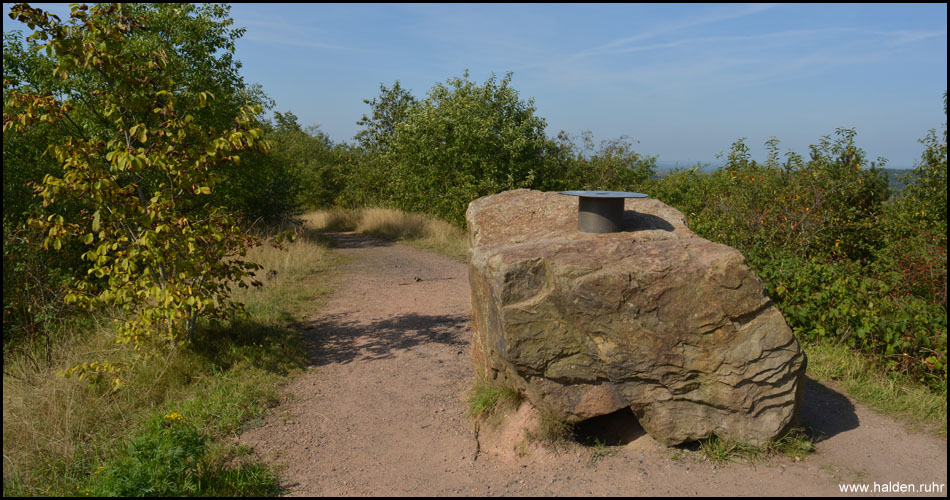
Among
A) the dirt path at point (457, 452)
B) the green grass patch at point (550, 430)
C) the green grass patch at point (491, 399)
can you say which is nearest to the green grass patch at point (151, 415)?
the dirt path at point (457, 452)

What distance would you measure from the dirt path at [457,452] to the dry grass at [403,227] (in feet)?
23.5

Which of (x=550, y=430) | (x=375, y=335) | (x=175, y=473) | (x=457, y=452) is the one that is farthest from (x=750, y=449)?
(x=375, y=335)

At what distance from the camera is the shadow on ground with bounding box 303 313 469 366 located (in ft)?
21.4

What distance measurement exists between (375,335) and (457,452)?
3044 mm

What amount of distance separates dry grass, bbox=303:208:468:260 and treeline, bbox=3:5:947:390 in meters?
0.74

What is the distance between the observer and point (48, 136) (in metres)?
9.11

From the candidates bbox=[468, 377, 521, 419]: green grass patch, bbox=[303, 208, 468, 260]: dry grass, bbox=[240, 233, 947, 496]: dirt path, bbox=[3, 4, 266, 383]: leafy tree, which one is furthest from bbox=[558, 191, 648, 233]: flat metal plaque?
bbox=[303, 208, 468, 260]: dry grass

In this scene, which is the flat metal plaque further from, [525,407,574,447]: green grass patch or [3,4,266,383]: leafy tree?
[3,4,266,383]: leafy tree

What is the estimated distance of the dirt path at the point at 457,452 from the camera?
3.79m

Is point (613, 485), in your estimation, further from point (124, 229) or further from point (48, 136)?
point (48, 136)

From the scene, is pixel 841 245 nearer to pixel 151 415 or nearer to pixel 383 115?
pixel 151 415

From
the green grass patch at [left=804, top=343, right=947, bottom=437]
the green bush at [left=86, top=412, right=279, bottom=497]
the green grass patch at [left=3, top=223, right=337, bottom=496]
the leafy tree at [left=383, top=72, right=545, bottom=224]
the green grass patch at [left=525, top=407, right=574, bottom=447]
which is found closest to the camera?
the green bush at [left=86, top=412, right=279, bottom=497]

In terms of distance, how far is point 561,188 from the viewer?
15.4 metres

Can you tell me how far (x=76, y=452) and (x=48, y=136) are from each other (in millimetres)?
6889
